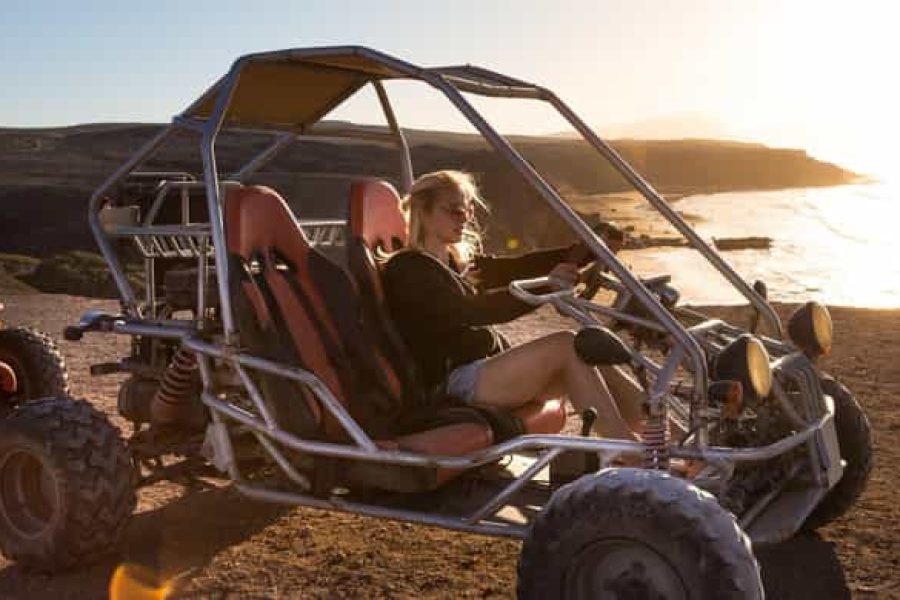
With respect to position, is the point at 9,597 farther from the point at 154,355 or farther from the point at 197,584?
the point at 154,355

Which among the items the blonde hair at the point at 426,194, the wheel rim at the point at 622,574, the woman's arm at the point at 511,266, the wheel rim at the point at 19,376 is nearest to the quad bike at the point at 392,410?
the wheel rim at the point at 622,574

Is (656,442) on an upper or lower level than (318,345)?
lower

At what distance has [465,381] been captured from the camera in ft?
17.5

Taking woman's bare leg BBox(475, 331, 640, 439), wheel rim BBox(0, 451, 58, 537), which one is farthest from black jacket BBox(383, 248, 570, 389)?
wheel rim BBox(0, 451, 58, 537)

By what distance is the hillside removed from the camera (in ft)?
116

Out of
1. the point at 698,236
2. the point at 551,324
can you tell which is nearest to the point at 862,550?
the point at 698,236

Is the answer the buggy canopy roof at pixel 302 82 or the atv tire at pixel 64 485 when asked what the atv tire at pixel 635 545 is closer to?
the buggy canopy roof at pixel 302 82

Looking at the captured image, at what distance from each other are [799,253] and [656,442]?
129 ft

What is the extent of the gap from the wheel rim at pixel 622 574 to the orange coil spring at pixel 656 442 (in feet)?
1.07

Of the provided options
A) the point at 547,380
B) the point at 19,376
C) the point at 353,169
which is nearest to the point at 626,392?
the point at 547,380

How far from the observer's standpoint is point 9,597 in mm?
5258

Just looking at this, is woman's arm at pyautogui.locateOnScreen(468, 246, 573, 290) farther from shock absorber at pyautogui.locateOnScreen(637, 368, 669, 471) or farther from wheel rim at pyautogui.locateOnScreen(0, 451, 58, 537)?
wheel rim at pyautogui.locateOnScreen(0, 451, 58, 537)

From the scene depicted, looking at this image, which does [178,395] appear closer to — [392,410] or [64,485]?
[64,485]

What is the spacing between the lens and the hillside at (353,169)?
35.4 metres
